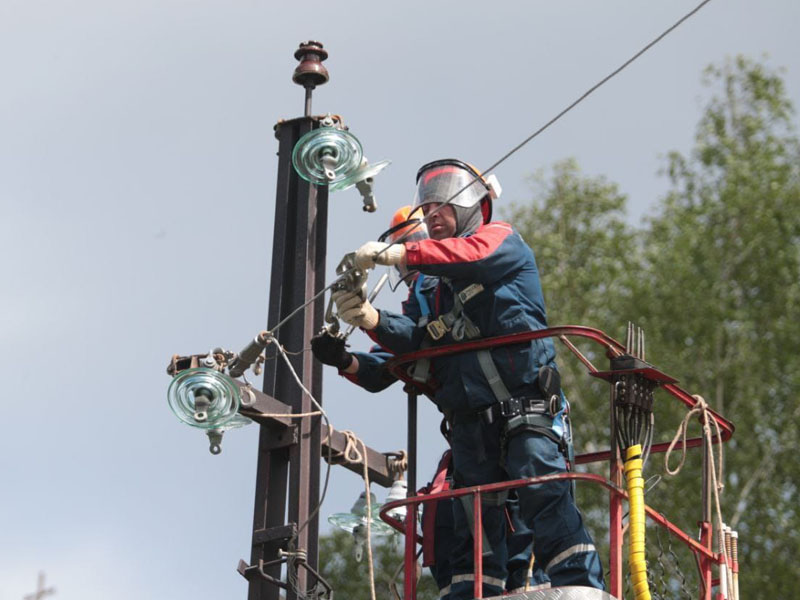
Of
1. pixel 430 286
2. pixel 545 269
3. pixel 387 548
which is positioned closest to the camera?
pixel 430 286

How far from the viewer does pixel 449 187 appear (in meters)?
9.15

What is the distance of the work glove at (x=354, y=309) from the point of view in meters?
8.59

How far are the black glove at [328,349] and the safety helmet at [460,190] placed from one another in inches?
37.5

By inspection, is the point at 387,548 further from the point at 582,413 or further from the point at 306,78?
the point at 306,78

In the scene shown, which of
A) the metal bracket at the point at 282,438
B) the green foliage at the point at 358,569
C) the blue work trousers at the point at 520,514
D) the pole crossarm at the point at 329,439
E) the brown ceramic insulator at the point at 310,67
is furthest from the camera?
the green foliage at the point at 358,569

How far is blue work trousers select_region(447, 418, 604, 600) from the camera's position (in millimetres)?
7996

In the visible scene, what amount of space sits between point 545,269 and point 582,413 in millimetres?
2759

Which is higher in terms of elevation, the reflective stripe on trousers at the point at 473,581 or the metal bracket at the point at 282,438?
the metal bracket at the point at 282,438

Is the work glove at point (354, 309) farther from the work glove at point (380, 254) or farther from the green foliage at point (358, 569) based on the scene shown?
the green foliage at point (358, 569)

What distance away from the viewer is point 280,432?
28.7ft

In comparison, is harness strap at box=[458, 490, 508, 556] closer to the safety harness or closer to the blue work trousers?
the blue work trousers

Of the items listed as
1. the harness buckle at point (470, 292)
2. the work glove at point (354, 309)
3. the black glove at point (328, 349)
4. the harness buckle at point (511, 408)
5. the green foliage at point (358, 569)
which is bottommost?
the harness buckle at point (511, 408)

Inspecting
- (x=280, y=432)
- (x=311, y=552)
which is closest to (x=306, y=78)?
(x=280, y=432)

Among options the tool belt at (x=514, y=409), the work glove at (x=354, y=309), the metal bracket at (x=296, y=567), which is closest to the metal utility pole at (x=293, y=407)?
the metal bracket at (x=296, y=567)
